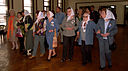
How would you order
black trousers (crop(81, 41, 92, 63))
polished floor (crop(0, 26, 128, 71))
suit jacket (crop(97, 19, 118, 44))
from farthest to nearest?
black trousers (crop(81, 41, 92, 63)), polished floor (crop(0, 26, 128, 71)), suit jacket (crop(97, 19, 118, 44))

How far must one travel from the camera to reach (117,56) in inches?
191

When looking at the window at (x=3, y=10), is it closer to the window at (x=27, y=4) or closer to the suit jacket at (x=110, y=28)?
the window at (x=27, y=4)

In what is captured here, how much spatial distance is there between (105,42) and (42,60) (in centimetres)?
187

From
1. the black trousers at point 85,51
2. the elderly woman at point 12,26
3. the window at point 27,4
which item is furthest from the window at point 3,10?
the black trousers at point 85,51

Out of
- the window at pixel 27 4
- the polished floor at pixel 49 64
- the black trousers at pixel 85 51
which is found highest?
the window at pixel 27 4

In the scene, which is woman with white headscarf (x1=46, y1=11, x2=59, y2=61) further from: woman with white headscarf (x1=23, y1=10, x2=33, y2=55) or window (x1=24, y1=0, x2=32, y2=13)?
window (x1=24, y1=0, x2=32, y2=13)

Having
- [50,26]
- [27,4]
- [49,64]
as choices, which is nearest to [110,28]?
[50,26]

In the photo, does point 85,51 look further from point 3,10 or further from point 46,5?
point 46,5

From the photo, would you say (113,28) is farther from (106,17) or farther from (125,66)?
(125,66)

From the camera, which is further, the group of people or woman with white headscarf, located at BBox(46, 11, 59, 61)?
woman with white headscarf, located at BBox(46, 11, 59, 61)

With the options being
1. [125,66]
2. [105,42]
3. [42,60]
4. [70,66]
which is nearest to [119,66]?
[125,66]

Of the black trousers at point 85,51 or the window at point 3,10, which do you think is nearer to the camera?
the black trousers at point 85,51

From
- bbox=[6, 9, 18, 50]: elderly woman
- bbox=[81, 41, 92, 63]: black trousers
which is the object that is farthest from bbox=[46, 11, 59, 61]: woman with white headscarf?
bbox=[6, 9, 18, 50]: elderly woman

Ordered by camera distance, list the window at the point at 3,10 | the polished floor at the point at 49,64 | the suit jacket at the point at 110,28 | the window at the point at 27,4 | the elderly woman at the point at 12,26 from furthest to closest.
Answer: the window at the point at 27,4
the window at the point at 3,10
the elderly woman at the point at 12,26
the polished floor at the point at 49,64
the suit jacket at the point at 110,28
